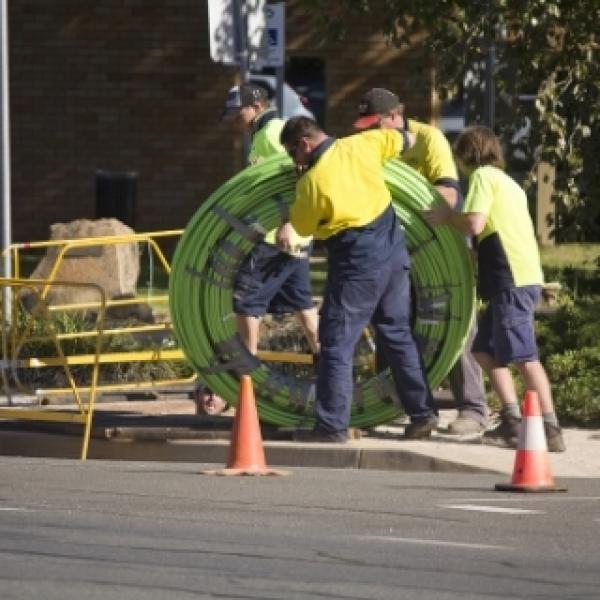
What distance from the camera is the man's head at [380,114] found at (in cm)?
1359

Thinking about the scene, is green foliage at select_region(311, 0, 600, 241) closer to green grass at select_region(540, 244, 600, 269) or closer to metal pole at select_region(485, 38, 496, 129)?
metal pole at select_region(485, 38, 496, 129)

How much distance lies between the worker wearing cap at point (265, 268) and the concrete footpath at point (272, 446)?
68cm

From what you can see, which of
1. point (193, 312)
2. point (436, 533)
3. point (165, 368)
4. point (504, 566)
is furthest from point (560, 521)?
point (165, 368)

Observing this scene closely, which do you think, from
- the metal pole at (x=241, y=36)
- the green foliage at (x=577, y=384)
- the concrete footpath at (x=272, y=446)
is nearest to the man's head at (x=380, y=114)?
the concrete footpath at (x=272, y=446)

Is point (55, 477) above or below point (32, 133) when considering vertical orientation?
below

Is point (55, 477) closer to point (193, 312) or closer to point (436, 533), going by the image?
point (193, 312)

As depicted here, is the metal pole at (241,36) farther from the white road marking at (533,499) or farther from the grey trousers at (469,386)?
the white road marking at (533,499)

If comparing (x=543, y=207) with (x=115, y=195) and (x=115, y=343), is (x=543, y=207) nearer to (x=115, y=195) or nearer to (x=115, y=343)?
(x=115, y=195)

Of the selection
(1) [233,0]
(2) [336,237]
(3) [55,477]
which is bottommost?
(3) [55,477]

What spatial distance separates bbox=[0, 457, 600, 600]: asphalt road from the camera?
338 inches

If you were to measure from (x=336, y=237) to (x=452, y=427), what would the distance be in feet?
4.48

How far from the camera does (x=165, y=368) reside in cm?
1669

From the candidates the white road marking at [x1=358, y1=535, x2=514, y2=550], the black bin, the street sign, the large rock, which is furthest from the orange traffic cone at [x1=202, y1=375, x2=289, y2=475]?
the black bin

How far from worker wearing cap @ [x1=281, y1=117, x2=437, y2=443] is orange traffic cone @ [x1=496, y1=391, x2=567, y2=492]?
1781mm
